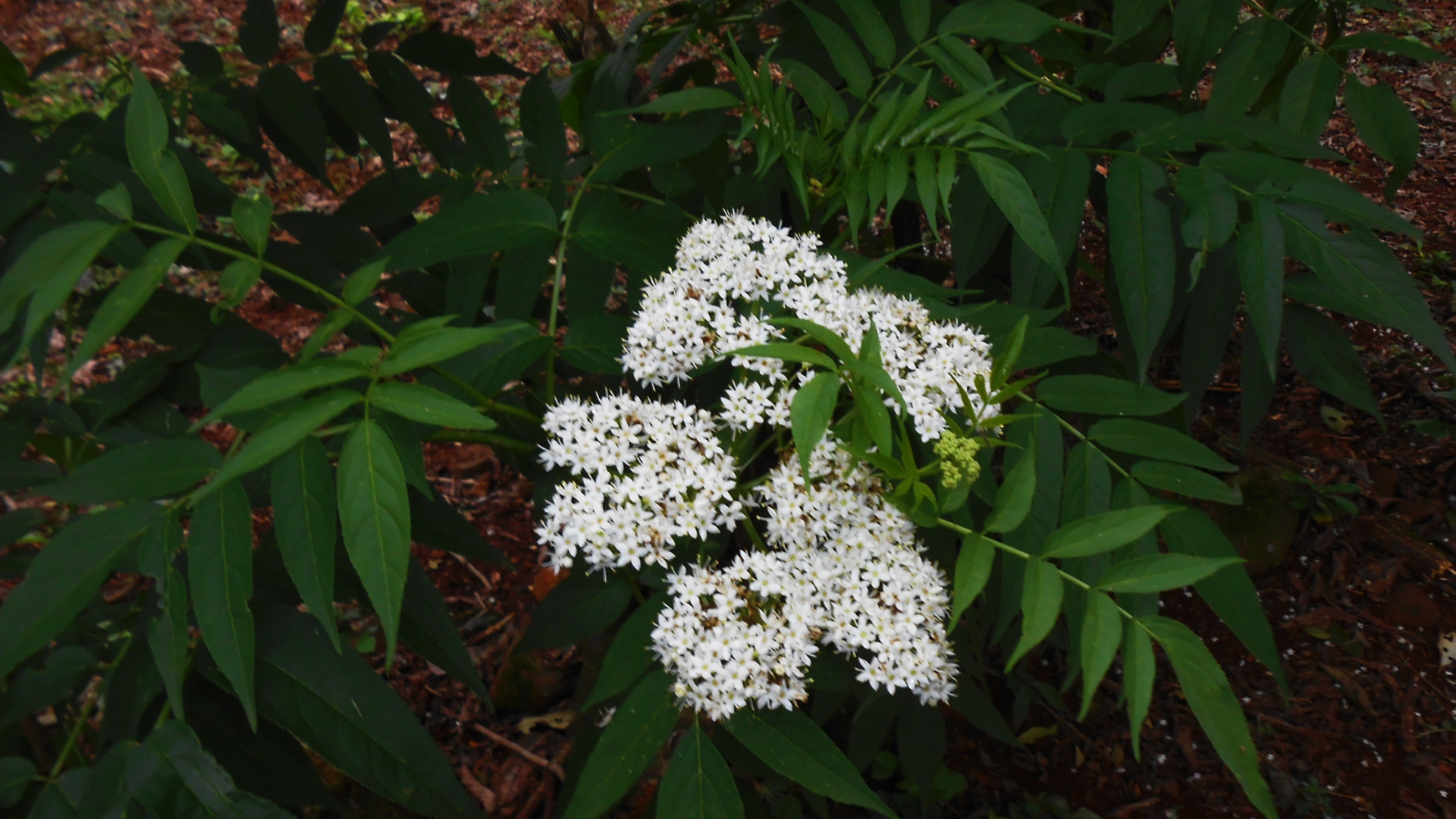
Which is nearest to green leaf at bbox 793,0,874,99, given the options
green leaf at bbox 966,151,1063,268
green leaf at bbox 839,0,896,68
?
green leaf at bbox 839,0,896,68

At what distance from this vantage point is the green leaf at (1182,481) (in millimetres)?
1283

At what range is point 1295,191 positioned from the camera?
143 cm

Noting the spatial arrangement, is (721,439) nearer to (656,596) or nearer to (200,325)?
(656,596)

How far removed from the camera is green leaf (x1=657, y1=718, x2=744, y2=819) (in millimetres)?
1132

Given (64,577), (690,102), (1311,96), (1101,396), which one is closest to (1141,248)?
(1101,396)

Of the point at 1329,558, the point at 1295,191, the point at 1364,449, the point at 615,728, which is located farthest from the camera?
the point at 1364,449

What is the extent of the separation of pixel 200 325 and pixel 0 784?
0.83m

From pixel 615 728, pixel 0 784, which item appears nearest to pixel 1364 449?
pixel 615 728

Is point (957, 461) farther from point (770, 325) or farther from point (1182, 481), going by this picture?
point (1182, 481)

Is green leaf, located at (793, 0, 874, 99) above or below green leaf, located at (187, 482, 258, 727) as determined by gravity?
above

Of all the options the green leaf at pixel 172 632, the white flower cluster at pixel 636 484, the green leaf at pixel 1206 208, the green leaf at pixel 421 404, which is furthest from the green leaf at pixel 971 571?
the green leaf at pixel 172 632

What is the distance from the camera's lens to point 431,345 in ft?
3.59

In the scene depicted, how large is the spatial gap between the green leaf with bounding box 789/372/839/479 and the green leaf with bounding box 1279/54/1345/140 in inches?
48.8

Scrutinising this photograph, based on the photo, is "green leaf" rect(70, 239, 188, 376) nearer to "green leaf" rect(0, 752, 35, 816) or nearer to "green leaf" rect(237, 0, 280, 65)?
"green leaf" rect(0, 752, 35, 816)
